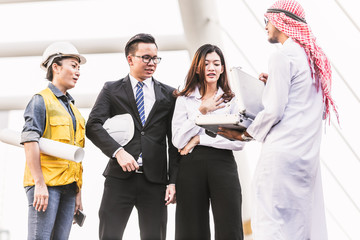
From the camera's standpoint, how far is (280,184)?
10.3 feet

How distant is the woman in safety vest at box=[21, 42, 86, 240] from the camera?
3650 mm

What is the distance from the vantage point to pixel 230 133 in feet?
11.4

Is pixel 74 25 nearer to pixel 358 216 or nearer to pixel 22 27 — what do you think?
pixel 22 27

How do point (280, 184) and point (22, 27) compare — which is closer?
point (280, 184)

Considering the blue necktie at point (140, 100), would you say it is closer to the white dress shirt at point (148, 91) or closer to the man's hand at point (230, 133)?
the white dress shirt at point (148, 91)

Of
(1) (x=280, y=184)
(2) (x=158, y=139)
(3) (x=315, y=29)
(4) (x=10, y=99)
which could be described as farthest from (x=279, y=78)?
(4) (x=10, y=99)

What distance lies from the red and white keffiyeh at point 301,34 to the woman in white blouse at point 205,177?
0.76 m

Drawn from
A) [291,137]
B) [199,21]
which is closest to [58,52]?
[291,137]

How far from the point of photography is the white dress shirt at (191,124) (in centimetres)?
381

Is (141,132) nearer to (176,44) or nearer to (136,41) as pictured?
(136,41)

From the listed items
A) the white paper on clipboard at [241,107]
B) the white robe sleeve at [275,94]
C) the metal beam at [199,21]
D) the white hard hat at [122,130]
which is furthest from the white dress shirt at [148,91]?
the metal beam at [199,21]

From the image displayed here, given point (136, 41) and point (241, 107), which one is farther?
point (136, 41)

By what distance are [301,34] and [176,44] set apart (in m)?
7.19

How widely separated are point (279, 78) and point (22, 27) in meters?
8.58
